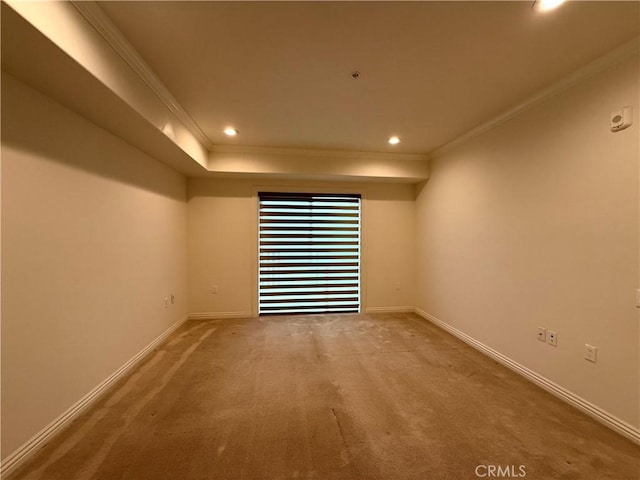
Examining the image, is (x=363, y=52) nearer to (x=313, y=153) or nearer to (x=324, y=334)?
(x=313, y=153)

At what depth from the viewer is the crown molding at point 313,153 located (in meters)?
3.51

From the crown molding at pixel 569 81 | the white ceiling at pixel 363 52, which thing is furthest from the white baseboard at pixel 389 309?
the white ceiling at pixel 363 52

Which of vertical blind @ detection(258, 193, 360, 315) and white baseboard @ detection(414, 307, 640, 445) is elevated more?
vertical blind @ detection(258, 193, 360, 315)

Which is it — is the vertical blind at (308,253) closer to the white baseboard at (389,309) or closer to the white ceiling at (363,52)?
the white baseboard at (389,309)

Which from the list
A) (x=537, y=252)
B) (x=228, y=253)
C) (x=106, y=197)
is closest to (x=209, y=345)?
(x=228, y=253)

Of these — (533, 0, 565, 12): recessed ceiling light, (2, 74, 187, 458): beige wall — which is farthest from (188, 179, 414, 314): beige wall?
(533, 0, 565, 12): recessed ceiling light

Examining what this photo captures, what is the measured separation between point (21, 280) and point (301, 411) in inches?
73.9

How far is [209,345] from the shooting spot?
9.75ft

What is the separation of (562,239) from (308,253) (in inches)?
122

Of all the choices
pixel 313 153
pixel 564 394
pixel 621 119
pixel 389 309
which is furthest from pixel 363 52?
pixel 389 309

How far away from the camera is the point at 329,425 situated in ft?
5.64

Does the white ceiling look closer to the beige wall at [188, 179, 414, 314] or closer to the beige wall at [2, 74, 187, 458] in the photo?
the beige wall at [2, 74, 187, 458]

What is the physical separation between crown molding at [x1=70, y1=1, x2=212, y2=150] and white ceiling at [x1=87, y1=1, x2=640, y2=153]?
40mm

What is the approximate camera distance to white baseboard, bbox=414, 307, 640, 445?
1.63 meters
